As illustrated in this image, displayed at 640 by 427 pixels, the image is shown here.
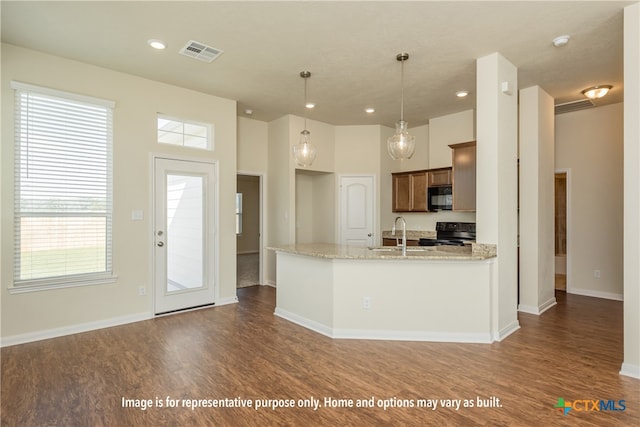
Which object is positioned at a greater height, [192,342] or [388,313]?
[388,313]

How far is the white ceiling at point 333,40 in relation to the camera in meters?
2.83

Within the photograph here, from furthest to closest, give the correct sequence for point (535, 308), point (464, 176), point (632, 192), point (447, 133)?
point (447, 133) → point (464, 176) → point (535, 308) → point (632, 192)

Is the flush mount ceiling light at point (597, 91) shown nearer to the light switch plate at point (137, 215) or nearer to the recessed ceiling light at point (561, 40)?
the recessed ceiling light at point (561, 40)

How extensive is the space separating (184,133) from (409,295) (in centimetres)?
360

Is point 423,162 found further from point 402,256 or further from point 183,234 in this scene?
point 183,234

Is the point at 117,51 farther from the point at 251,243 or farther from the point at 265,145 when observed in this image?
the point at 251,243

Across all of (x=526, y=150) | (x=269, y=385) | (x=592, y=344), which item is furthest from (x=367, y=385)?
(x=526, y=150)

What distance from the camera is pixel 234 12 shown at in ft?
9.40

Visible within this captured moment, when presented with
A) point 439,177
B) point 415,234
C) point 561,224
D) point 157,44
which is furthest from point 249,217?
point 561,224

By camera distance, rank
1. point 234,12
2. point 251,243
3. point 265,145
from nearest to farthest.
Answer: point 234,12, point 265,145, point 251,243

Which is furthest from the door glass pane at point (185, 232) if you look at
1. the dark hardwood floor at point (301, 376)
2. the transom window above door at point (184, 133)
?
the dark hardwood floor at point (301, 376)

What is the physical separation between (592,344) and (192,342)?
403 cm

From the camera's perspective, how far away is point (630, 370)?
276 cm

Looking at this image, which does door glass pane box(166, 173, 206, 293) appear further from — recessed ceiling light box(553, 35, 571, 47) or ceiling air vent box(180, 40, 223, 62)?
recessed ceiling light box(553, 35, 571, 47)
